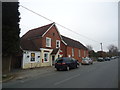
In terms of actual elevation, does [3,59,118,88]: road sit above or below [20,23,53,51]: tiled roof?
below

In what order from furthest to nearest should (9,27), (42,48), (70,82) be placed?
1. (42,48)
2. (9,27)
3. (70,82)

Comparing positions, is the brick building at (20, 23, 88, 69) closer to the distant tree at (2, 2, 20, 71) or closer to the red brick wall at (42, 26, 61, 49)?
the red brick wall at (42, 26, 61, 49)

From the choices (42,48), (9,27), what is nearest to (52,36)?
(42,48)

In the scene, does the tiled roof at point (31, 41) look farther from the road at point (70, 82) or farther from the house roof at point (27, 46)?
the road at point (70, 82)

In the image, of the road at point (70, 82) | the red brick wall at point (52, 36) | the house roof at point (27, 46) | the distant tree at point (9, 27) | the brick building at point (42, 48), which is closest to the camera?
the road at point (70, 82)

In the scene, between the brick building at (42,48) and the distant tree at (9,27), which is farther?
the brick building at (42,48)

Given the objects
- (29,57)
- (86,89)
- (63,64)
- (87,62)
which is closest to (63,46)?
(87,62)

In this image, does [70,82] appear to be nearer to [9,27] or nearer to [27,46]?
[9,27]

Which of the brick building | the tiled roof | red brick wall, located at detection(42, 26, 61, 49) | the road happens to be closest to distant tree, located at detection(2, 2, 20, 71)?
the road

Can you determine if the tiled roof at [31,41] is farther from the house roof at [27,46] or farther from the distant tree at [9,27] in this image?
the distant tree at [9,27]

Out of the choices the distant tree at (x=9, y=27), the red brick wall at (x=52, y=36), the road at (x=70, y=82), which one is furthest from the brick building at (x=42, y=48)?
the road at (x=70, y=82)

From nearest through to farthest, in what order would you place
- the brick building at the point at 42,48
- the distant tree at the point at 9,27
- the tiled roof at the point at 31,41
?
the distant tree at the point at 9,27, the brick building at the point at 42,48, the tiled roof at the point at 31,41

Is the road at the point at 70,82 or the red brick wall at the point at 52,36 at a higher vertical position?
the red brick wall at the point at 52,36

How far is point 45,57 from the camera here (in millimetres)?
24219
